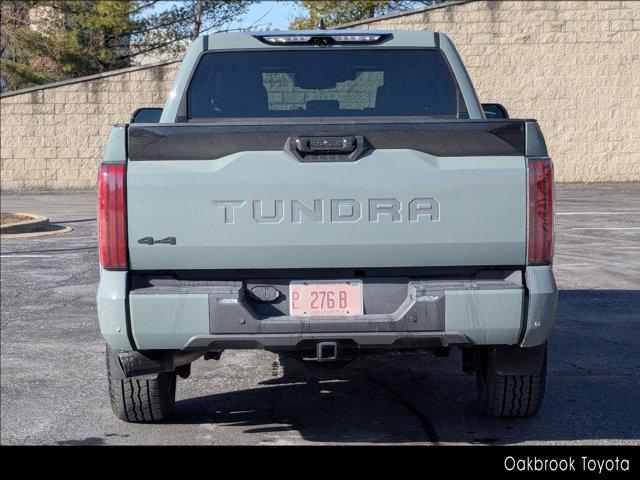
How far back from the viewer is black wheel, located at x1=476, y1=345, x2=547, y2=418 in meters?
5.38

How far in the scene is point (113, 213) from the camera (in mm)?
4734

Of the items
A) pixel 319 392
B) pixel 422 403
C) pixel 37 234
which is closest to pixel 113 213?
pixel 319 392

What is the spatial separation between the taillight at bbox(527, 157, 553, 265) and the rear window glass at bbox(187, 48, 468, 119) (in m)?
1.60

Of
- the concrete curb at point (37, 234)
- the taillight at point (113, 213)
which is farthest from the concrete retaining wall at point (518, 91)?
the taillight at point (113, 213)

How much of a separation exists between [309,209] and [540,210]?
1.06m

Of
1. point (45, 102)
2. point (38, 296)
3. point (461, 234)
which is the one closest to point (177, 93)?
point (461, 234)

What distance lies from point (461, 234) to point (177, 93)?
7.68ft

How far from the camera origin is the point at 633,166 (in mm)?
25438

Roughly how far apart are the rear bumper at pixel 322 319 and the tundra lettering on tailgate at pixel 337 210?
331 millimetres

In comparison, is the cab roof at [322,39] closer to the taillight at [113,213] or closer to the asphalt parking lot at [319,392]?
the taillight at [113,213]

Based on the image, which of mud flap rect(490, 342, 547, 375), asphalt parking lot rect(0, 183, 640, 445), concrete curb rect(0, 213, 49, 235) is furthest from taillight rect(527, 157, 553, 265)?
concrete curb rect(0, 213, 49, 235)

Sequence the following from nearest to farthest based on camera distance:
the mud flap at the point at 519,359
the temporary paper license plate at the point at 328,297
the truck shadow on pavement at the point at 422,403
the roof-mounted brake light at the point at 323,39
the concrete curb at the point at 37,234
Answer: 1. the temporary paper license plate at the point at 328,297
2. the mud flap at the point at 519,359
3. the truck shadow on pavement at the point at 422,403
4. the roof-mounted brake light at the point at 323,39
5. the concrete curb at the point at 37,234

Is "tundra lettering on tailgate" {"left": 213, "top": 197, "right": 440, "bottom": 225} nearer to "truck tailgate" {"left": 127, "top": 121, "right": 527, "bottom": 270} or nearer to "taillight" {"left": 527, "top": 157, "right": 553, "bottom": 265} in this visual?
"truck tailgate" {"left": 127, "top": 121, "right": 527, "bottom": 270}

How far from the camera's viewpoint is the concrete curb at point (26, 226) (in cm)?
1559
